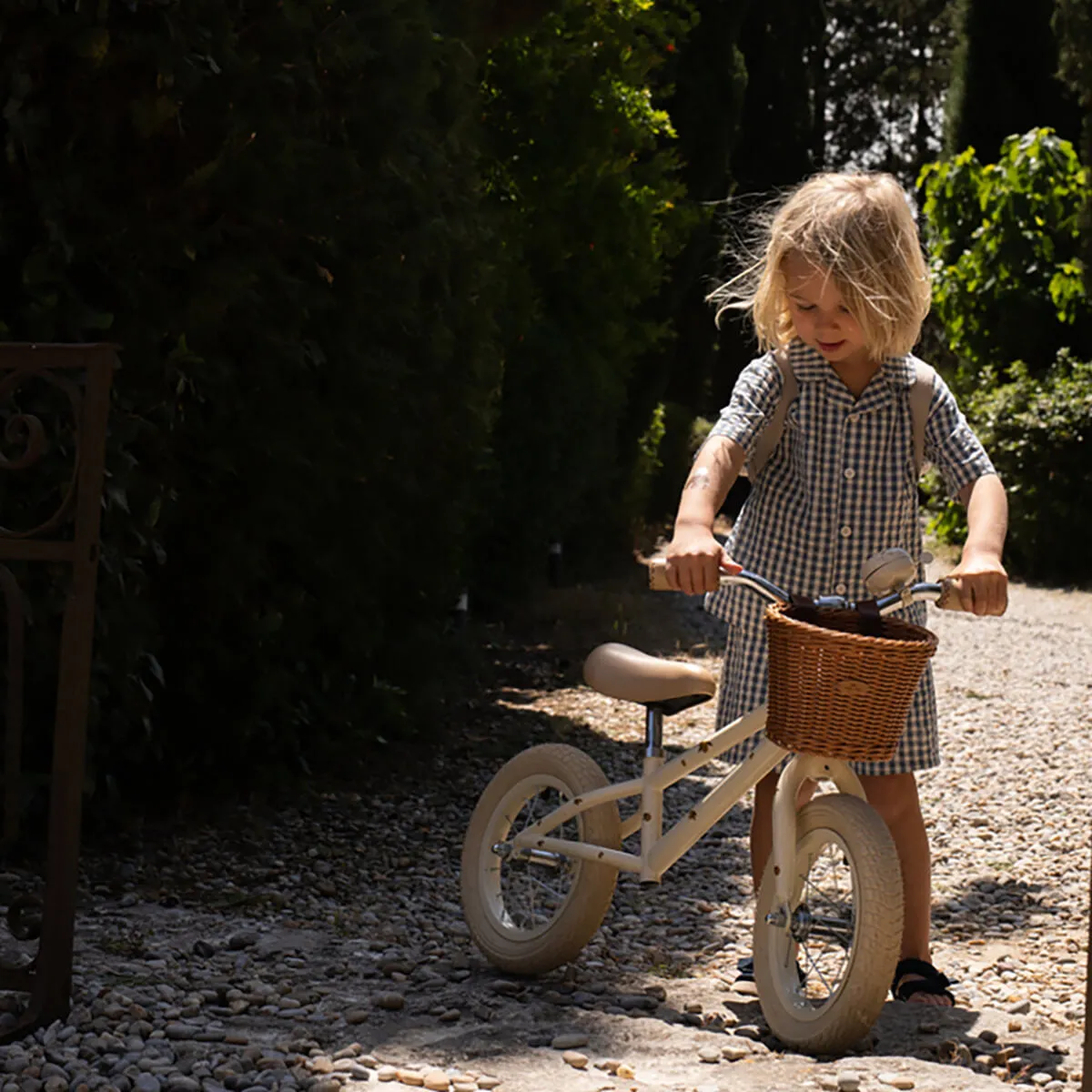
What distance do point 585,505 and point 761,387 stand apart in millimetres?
9079

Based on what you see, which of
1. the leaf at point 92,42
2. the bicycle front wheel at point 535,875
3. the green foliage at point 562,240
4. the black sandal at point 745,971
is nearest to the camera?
the bicycle front wheel at point 535,875

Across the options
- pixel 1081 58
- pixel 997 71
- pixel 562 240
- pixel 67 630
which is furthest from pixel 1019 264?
pixel 67 630

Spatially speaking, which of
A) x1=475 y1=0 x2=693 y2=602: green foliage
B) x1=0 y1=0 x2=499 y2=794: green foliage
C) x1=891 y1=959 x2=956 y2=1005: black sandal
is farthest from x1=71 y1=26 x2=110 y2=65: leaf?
x1=475 y1=0 x2=693 y2=602: green foliage

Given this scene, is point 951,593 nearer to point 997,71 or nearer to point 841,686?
point 841,686

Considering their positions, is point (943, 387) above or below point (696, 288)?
below

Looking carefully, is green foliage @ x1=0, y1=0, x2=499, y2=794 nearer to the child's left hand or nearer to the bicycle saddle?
the bicycle saddle

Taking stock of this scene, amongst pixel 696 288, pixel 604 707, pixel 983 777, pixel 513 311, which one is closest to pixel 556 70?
pixel 513 311

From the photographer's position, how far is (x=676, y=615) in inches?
448

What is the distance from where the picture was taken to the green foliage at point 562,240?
9156 mm

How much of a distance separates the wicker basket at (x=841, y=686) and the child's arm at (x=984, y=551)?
0.13m

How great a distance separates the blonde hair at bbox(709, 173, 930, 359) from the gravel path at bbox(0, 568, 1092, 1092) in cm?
141

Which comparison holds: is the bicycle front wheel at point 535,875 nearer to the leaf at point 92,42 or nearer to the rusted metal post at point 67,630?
the rusted metal post at point 67,630

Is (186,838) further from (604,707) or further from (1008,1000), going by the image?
(604,707)

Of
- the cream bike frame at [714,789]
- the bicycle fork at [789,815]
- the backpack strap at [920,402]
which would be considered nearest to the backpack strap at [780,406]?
the backpack strap at [920,402]
